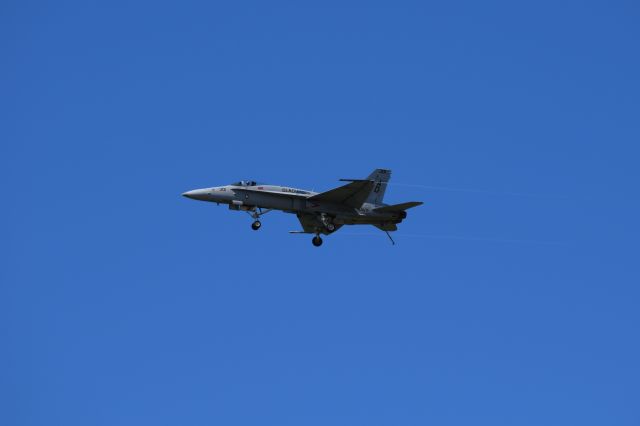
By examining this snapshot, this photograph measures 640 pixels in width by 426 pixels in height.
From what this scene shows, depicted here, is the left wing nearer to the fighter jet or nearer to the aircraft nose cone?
the fighter jet

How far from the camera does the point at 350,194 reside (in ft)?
290

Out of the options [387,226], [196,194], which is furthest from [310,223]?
[196,194]

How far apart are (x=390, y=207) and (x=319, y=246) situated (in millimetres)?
4579

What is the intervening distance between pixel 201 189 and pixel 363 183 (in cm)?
870

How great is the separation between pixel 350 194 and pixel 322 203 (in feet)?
5.36

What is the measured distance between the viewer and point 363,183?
8769cm

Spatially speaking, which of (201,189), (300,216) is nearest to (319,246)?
(300,216)

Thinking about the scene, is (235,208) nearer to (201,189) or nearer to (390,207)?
(201,189)

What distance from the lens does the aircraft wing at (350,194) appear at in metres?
87.6

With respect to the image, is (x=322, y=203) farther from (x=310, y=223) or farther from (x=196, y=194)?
(x=196, y=194)

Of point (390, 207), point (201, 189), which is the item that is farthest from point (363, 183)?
point (201, 189)

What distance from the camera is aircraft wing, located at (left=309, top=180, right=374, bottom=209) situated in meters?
87.6

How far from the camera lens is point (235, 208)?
87500 mm

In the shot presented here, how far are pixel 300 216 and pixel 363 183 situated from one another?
4.17 metres
